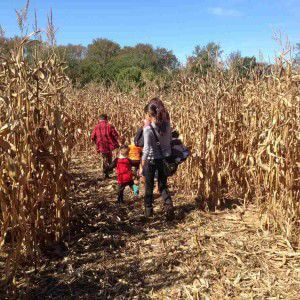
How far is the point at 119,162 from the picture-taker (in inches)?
233

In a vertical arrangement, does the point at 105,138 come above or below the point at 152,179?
above

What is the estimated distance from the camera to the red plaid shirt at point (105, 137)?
8.06 m

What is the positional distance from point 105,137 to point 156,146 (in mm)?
3416

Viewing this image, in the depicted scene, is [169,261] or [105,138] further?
[105,138]

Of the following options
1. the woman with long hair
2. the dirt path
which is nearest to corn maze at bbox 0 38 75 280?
the dirt path

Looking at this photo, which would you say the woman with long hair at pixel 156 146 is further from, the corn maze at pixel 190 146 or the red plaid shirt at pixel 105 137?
the red plaid shirt at pixel 105 137

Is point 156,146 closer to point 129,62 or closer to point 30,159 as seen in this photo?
point 30,159

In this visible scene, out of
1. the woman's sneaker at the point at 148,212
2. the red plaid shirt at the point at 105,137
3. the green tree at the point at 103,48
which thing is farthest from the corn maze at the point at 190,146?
the green tree at the point at 103,48

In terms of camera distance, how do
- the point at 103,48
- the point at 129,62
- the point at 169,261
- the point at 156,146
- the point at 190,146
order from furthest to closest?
the point at 103,48, the point at 129,62, the point at 190,146, the point at 156,146, the point at 169,261

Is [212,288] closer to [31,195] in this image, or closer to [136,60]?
[31,195]

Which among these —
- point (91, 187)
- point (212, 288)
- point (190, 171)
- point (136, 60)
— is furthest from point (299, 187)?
point (136, 60)

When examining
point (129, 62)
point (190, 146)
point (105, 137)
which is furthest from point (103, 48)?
point (190, 146)

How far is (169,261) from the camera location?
3738mm

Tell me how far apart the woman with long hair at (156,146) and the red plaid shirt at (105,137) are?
10.3 feet
